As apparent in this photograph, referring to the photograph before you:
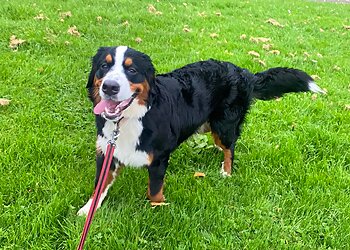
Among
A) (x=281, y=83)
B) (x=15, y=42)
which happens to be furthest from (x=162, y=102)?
(x=15, y=42)

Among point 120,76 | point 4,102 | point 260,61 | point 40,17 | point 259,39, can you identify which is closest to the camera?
point 120,76

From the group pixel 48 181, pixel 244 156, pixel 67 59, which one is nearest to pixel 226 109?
pixel 244 156

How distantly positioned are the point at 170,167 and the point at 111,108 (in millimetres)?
1183

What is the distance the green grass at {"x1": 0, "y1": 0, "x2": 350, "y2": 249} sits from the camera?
270cm

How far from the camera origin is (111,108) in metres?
2.46

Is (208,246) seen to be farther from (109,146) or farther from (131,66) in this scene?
(131,66)

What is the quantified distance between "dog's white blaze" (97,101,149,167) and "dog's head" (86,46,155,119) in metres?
0.10

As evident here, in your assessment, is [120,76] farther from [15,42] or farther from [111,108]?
[15,42]

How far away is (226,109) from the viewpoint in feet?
11.3

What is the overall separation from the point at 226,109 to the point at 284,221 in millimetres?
1028

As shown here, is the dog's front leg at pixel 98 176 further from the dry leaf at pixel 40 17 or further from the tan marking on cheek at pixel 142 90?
the dry leaf at pixel 40 17

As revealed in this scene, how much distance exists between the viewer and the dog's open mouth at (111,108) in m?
2.43

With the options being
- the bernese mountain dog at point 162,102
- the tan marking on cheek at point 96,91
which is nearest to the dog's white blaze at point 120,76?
the bernese mountain dog at point 162,102

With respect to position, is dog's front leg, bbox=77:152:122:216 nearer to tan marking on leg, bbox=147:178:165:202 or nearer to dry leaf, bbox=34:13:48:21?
tan marking on leg, bbox=147:178:165:202
